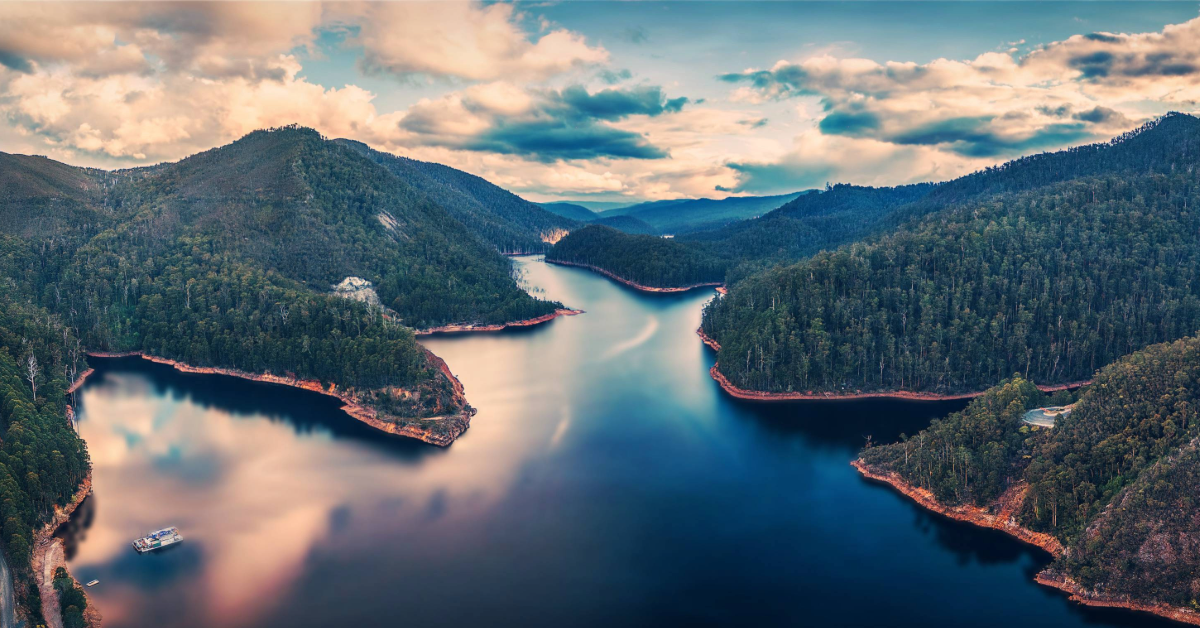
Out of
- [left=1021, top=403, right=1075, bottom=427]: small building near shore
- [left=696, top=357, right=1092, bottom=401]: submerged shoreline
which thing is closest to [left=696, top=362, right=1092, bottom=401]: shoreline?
[left=696, top=357, right=1092, bottom=401]: submerged shoreline

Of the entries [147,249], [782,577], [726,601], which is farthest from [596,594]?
[147,249]

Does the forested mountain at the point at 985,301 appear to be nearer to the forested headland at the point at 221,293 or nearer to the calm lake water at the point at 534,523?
the calm lake water at the point at 534,523

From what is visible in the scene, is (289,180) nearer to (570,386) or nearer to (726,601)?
(570,386)

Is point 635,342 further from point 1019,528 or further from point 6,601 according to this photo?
point 6,601

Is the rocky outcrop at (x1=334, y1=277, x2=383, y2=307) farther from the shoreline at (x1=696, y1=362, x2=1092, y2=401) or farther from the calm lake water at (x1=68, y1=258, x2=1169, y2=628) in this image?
the shoreline at (x1=696, y1=362, x2=1092, y2=401)

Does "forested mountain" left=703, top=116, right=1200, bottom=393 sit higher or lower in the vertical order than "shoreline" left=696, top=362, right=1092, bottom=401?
higher

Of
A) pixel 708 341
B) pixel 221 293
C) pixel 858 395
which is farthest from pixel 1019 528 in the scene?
pixel 221 293
